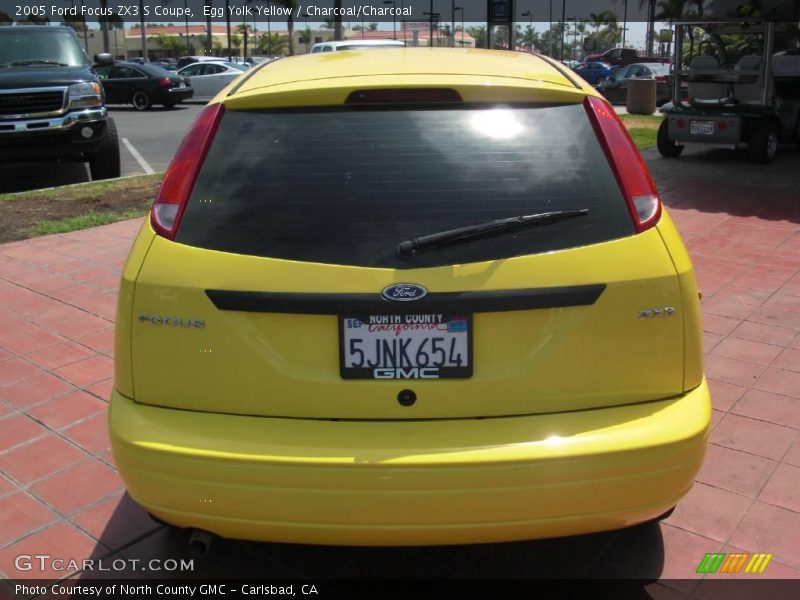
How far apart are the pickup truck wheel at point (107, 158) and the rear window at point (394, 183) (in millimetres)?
9087

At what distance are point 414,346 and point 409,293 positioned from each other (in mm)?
158

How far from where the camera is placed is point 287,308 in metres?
2.33

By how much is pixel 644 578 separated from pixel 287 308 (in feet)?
5.29

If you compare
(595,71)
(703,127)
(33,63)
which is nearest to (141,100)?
(33,63)

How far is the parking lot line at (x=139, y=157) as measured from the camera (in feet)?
40.0

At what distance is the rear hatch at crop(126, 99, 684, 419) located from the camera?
234cm

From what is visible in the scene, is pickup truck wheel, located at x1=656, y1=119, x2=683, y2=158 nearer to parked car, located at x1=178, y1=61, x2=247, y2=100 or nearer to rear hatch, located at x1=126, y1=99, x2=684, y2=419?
rear hatch, located at x1=126, y1=99, x2=684, y2=419

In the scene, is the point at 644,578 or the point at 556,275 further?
the point at 644,578

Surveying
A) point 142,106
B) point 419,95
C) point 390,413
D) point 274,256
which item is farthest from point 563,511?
point 142,106

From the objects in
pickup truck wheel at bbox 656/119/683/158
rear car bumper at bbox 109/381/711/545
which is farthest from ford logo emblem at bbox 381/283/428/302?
pickup truck wheel at bbox 656/119/683/158

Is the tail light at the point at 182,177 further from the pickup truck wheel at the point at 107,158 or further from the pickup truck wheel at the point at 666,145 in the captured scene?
the pickup truck wheel at the point at 666,145

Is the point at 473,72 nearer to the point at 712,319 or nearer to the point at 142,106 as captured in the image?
the point at 712,319

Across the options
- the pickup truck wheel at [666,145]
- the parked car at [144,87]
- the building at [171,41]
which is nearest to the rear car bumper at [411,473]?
the pickup truck wheel at [666,145]

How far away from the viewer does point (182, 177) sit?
2596 millimetres
